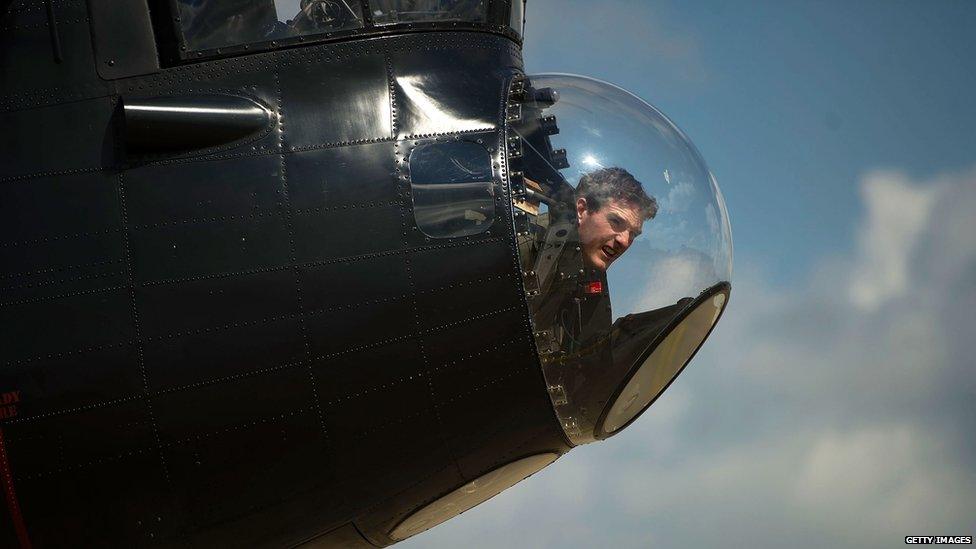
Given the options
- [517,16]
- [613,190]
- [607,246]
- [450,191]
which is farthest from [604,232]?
[517,16]

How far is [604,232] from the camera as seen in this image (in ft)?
26.2

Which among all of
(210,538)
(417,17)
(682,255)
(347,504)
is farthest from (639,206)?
(210,538)

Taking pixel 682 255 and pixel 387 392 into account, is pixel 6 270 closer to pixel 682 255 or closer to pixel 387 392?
pixel 387 392

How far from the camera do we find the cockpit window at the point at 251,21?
8055mm

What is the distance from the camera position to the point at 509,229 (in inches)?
306

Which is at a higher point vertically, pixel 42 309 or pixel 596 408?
pixel 42 309

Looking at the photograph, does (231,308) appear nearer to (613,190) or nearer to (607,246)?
(607,246)

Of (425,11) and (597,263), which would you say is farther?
(425,11)

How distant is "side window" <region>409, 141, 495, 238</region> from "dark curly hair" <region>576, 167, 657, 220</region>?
57cm

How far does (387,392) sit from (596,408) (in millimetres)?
1271

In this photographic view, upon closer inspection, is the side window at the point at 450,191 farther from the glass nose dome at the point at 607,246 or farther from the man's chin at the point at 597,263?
the man's chin at the point at 597,263

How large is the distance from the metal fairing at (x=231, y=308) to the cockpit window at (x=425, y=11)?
0.45 meters

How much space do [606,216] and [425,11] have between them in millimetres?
1645

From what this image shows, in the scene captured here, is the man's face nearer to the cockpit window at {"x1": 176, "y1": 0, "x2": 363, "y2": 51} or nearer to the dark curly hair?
the dark curly hair
